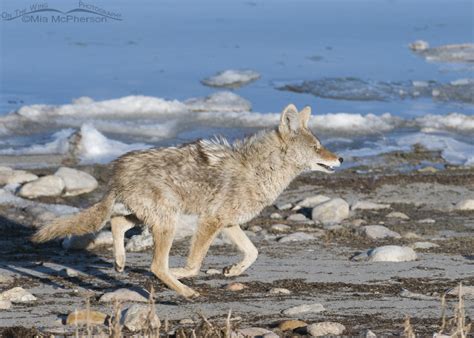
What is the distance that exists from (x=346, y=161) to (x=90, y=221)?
8.63 meters

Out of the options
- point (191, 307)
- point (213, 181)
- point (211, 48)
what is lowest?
point (191, 307)

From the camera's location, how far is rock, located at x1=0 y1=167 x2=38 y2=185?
1452cm

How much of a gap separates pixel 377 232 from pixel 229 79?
14233 millimetres

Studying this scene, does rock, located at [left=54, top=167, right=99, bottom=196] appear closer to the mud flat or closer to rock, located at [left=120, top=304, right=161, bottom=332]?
the mud flat

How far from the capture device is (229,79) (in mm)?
25781

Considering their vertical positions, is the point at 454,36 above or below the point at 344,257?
above

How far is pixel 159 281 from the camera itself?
951cm

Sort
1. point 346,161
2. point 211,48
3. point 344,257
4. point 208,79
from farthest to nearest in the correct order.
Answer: point 211,48, point 208,79, point 346,161, point 344,257

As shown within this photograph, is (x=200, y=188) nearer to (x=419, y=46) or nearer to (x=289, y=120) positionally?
(x=289, y=120)

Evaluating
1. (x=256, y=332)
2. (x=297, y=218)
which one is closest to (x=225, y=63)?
(x=297, y=218)

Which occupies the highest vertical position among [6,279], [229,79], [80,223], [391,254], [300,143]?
[229,79]

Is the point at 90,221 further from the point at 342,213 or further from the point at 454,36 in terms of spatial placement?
the point at 454,36

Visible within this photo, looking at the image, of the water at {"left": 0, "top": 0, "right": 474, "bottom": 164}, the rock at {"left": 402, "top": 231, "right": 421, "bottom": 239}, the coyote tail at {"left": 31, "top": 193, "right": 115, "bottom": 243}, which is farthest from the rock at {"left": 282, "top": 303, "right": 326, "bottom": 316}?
the water at {"left": 0, "top": 0, "right": 474, "bottom": 164}

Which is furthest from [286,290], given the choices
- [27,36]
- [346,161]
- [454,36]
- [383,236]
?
[454,36]
